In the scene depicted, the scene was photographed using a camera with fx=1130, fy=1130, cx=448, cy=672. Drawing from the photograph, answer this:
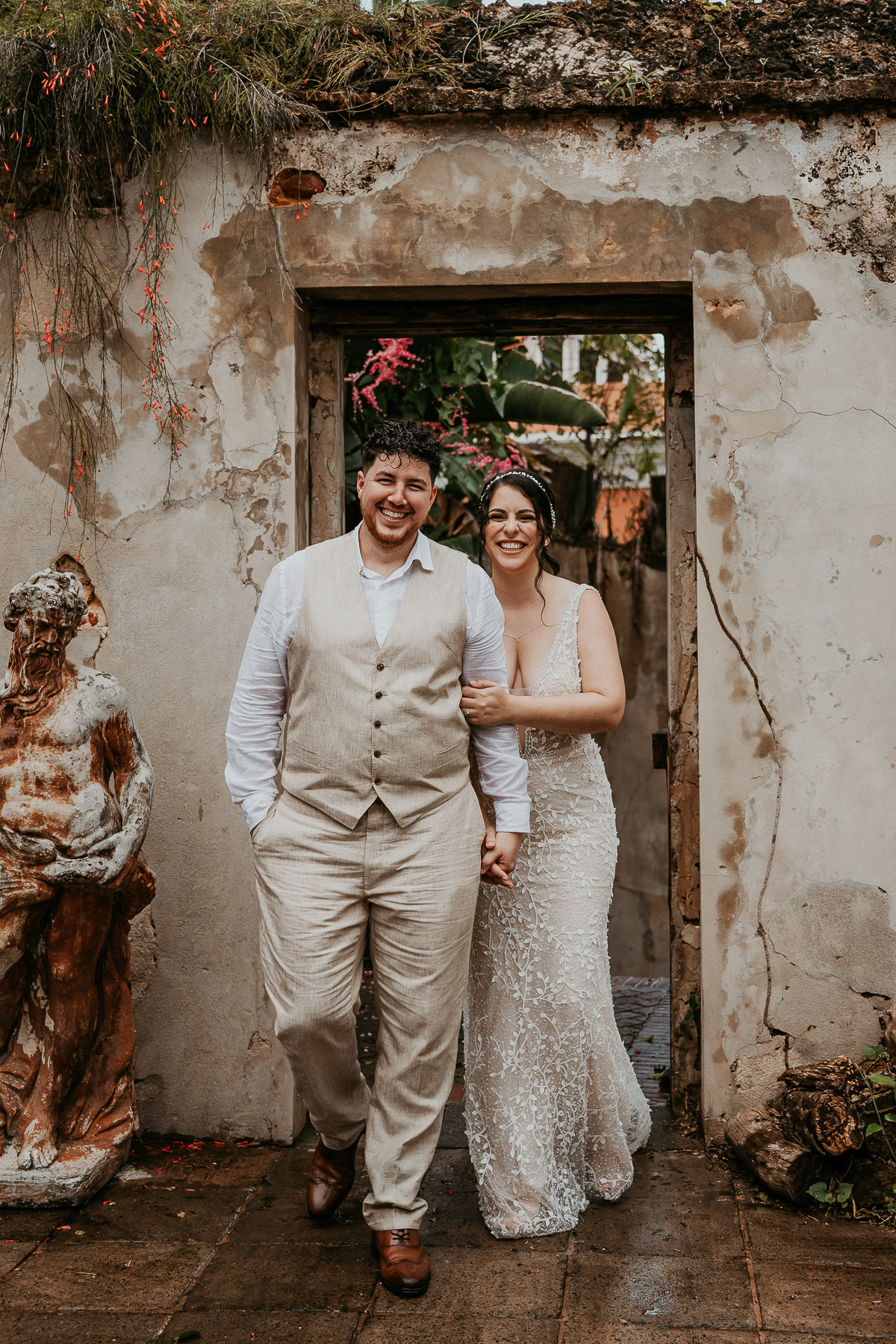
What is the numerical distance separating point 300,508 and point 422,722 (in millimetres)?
1364

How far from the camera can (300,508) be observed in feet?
12.9

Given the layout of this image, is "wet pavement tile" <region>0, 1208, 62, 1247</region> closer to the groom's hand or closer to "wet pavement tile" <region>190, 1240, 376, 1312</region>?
"wet pavement tile" <region>190, 1240, 376, 1312</region>

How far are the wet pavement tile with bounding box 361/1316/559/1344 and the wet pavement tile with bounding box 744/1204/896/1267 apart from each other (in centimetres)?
71

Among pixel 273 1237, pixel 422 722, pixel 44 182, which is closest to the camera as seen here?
pixel 422 722

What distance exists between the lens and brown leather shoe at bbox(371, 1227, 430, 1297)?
2.81 meters

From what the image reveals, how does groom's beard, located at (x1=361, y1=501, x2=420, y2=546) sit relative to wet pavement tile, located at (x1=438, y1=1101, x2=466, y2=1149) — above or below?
above

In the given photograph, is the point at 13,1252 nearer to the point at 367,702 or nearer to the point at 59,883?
the point at 59,883


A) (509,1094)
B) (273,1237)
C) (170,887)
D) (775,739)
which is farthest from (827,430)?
(273,1237)

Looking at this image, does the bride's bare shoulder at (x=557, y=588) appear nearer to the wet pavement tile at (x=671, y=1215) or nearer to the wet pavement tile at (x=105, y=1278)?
the wet pavement tile at (x=671, y=1215)

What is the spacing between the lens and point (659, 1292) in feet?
9.29

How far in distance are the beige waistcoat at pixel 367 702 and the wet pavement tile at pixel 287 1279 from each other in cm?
118

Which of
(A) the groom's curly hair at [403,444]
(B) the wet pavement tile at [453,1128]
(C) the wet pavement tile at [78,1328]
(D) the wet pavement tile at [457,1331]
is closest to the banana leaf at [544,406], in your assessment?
(A) the groom's curly hair at [403,444]

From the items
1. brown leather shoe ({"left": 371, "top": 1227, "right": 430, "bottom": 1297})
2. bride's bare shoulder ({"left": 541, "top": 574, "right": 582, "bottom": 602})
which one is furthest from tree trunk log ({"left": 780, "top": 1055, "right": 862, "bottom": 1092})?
bride's bare shoulder ({"left": 541, "top": 574, "right": 582, "bottom": 602})

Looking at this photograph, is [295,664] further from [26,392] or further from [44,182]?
[44,182]
